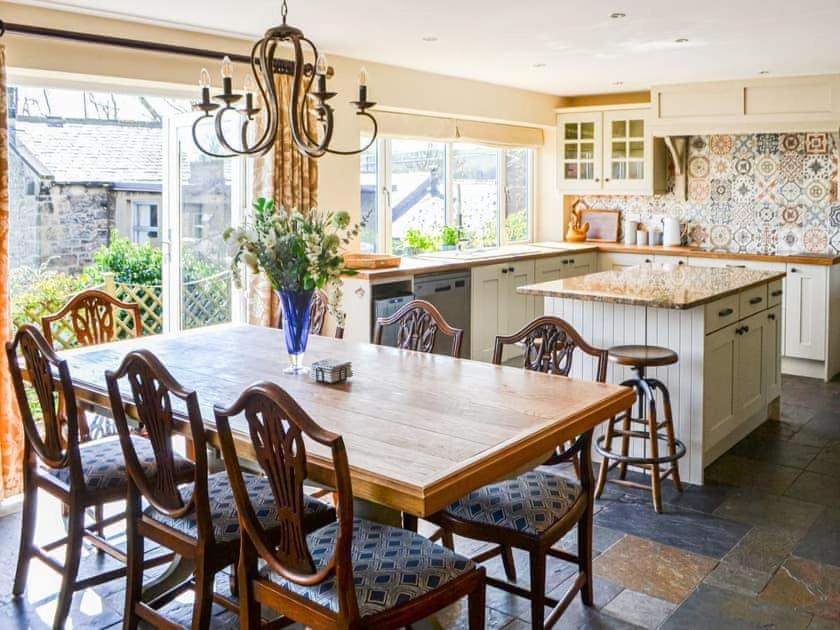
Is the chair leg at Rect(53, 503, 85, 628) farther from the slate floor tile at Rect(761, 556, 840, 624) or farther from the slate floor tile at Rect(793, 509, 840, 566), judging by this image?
the slate floor tile at Rect(793, 509, 840, 566)

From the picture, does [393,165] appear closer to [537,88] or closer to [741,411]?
[537,88]

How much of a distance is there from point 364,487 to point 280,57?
3790 millimetres

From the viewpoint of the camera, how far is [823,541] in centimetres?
334

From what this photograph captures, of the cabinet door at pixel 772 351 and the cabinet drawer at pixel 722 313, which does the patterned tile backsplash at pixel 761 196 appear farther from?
the cabinet drawer at pixel 722 313

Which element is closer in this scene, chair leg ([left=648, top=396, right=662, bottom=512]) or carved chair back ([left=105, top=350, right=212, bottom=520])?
carved chair back ([left=105, top=350, right=212, bottom=520])

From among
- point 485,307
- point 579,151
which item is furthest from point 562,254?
point 579,151

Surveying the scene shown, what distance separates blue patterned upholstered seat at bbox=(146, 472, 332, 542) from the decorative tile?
18.7ft

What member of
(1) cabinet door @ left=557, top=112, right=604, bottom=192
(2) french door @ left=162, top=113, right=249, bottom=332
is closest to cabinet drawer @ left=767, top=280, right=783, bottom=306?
(1) cabinet door @ left=557, top=112, right=604, bottom=192

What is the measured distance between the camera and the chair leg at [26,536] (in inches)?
115

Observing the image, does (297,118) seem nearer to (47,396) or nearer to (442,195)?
(47,396)

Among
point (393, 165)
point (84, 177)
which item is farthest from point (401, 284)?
point (84, 177)

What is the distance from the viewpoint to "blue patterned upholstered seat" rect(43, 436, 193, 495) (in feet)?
8.92

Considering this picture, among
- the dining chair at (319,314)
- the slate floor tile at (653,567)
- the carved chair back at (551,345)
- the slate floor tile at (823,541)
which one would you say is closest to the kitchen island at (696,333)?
the slate floor tile at (823,541)

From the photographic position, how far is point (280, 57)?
5.11 m
